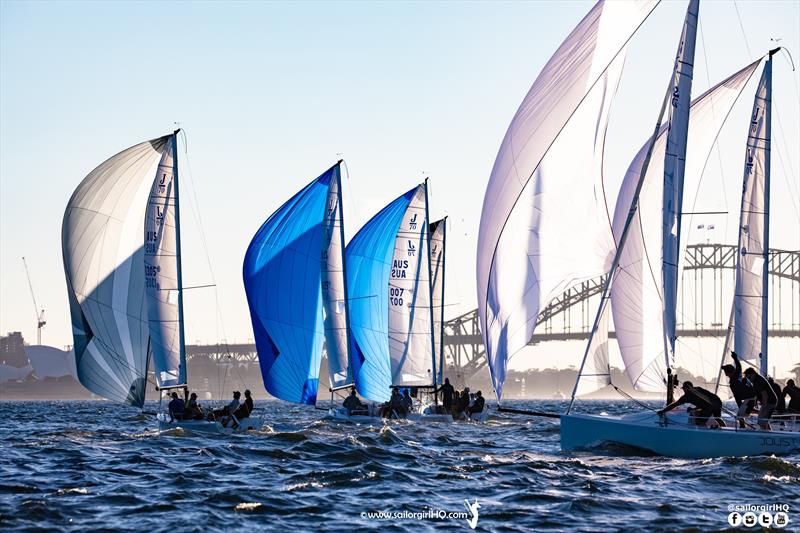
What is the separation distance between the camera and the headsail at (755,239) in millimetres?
14766

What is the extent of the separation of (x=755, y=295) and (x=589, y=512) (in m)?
6.57

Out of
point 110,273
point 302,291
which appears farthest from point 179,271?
point 302,291

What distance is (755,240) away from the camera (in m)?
15.0

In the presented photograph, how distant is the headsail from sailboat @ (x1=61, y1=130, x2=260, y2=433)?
26.2 feet

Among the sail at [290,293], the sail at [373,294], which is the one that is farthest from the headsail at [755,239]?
the sail at [373,294]

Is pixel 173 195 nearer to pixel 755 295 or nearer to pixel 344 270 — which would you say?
pixel 344 270

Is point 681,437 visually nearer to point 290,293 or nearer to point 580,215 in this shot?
point 580,215

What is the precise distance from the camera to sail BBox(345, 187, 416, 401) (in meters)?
25.7

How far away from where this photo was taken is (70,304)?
738 inches

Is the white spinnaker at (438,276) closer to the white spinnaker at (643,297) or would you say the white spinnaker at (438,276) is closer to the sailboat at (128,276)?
the sailboat at (128,276)

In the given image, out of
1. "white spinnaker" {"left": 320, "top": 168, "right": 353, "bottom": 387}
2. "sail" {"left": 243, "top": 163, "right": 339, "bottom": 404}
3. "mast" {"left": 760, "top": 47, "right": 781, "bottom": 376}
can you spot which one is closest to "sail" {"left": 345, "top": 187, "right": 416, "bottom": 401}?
"white spinnaker" {"left": 320, "top": 168, "right": 353, "bottom": 387}

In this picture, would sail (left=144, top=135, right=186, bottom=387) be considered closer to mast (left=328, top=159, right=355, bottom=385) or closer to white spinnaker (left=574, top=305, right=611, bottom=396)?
mast (left=328, top=159, right=355, bottom=385)

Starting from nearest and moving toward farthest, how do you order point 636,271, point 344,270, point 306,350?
point 636,271, point 306,350, point 344,270

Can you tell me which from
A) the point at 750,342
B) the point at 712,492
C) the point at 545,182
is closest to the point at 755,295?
the point at 750,342
